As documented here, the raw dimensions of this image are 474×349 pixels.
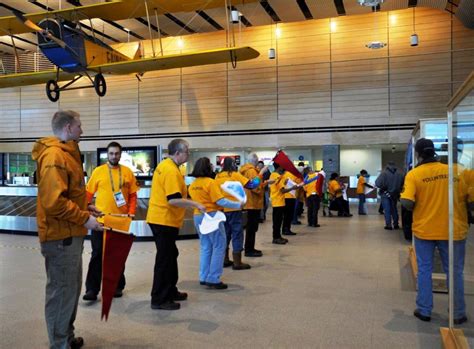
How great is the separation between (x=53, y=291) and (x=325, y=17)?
18.2 m

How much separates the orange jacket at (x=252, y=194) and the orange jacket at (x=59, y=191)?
13.1 ft

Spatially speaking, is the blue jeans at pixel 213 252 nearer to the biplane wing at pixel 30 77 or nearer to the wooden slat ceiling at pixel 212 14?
the biplane wing at pixel 30 77

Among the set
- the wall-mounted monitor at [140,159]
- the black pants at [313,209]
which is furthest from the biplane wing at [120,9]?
the black pants at [313,209]

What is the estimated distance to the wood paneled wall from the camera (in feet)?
57.2

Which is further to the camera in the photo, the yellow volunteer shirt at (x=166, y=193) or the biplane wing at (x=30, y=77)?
the biplane wing at (x=30, y=77)

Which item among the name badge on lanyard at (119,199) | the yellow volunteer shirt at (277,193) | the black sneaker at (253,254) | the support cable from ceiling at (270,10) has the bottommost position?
the black sneaker at (253,254)

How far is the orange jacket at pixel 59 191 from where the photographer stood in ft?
8.56

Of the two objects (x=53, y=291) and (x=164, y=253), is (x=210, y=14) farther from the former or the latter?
(x=53, y=291)

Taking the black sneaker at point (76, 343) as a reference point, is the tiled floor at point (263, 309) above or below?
below

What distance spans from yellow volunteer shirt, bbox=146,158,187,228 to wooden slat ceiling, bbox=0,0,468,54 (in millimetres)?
12685

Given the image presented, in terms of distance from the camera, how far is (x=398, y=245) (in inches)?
315

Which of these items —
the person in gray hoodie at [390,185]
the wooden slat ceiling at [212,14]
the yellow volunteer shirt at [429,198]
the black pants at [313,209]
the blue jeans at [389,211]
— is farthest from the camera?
the wooden slat ceiling at [212,14]

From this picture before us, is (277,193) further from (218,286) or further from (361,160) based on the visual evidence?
(361,160)

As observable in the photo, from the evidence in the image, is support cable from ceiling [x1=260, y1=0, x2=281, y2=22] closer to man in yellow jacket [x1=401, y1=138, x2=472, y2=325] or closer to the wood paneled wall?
the wood paneled wall
